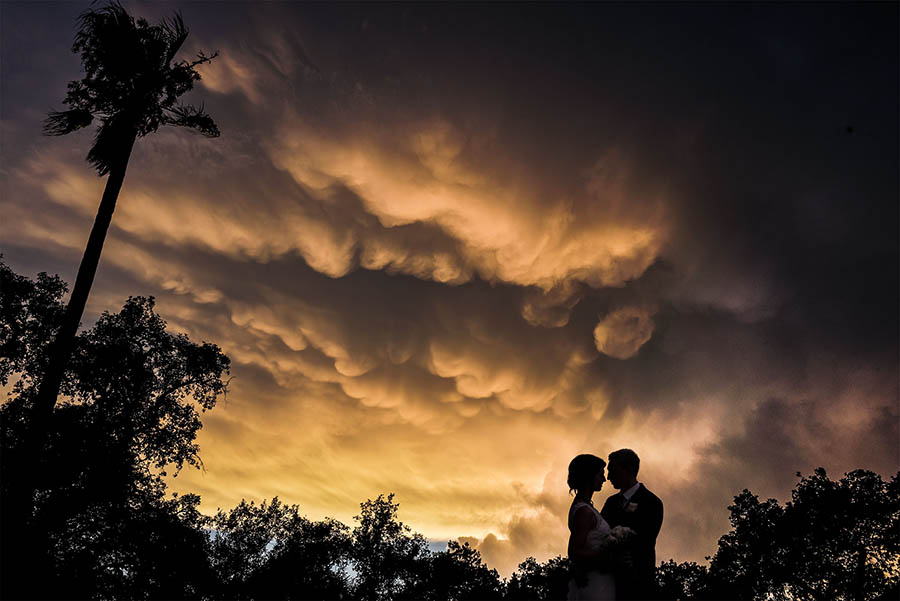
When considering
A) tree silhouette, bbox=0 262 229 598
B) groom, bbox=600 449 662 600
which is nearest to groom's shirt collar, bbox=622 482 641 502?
groom, bbox=600 449 662 600

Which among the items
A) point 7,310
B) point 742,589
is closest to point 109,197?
point 7,310

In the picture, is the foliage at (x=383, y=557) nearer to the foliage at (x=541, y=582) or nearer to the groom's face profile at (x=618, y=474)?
the foliage at (x=541, y=582)

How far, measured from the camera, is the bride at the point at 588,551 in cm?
538

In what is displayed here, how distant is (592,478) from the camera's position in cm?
593

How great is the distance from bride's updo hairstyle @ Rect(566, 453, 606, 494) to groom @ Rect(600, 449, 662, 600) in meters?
0.24

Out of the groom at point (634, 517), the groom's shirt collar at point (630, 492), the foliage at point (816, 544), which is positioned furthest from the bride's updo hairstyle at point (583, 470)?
the foliage at point (816, 544)

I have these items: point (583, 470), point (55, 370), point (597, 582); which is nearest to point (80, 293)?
point (55, 370)

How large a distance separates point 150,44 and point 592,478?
16198mm

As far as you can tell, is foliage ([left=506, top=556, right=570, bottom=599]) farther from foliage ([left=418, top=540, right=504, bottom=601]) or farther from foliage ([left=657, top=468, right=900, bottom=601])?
foliage ([left=657, top=468, right=900, bottom=601])

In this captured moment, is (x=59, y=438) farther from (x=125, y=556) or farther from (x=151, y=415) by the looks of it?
(x=125, y=556)

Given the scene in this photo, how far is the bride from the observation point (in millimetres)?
5375

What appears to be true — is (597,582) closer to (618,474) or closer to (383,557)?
(618,474)

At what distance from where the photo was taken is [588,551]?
5.38m

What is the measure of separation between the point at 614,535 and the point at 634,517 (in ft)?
2.18
